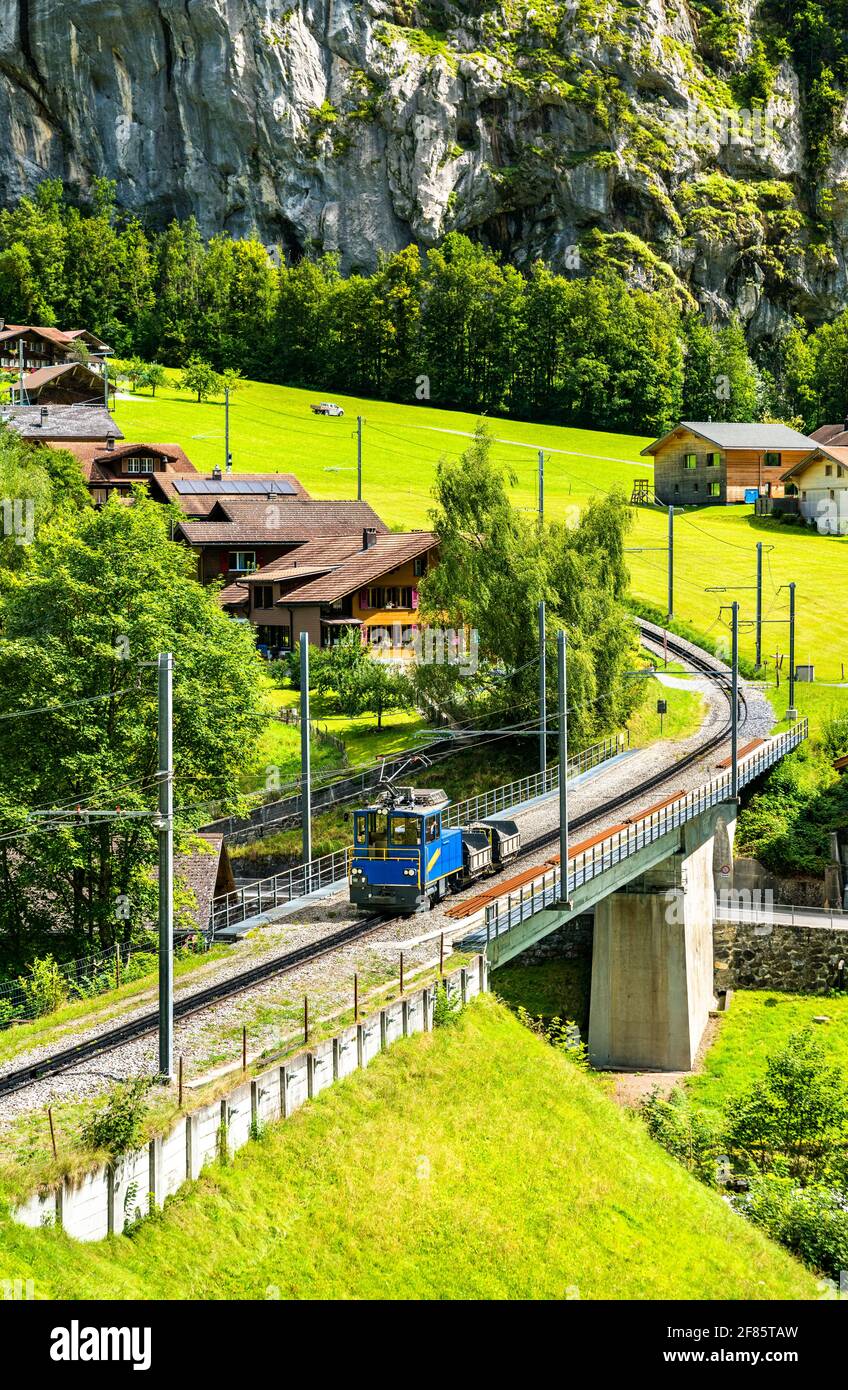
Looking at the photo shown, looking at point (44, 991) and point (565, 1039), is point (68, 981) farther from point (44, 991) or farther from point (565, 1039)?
point (565, 1039)

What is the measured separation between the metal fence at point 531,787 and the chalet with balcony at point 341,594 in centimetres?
1398

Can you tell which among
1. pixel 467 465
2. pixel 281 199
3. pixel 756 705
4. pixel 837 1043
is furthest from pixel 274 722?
pixel 281 199

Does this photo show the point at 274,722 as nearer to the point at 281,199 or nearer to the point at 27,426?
the point at 27,426

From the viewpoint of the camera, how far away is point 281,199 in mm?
188125

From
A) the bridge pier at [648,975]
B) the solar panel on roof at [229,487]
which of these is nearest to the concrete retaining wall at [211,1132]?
the bridge pier at [648,975]

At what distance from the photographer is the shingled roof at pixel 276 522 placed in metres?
85.2

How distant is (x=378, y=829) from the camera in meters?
39.1

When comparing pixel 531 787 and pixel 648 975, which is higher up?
pixel 531 787

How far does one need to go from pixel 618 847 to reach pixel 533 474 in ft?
253

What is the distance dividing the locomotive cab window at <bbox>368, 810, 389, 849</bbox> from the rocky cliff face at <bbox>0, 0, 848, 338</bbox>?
500 ft

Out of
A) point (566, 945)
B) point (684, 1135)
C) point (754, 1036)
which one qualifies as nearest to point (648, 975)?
point (754, 1036)

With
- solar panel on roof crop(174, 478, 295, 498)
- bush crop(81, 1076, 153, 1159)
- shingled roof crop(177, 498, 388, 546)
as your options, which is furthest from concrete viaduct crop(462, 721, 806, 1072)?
solar panel on roof crop(174, 478, 295, 498)

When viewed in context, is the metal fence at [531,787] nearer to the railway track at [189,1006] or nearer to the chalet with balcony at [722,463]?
the railway track at [189,1006]

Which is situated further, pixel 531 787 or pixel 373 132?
pixel 373 132
